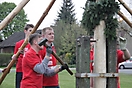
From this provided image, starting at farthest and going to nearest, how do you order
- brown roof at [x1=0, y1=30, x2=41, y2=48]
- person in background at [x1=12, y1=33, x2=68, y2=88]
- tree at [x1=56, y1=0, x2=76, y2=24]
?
tree at [x1=56, y1=0, x2=76, y2=24] < brown roof at [x1=0, y1=30, x2=41, y2=48] < person in background at [x1=12, y1=33, x2=68, y2=88]

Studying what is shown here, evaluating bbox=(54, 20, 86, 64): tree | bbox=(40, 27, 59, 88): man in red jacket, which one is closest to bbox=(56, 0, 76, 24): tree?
bbox=(54, 20, 86, 64): tree

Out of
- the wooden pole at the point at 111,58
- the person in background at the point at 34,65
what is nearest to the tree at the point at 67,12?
the person in background at the point at 34,65

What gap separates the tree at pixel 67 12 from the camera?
214ft

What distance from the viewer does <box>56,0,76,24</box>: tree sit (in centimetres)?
6531

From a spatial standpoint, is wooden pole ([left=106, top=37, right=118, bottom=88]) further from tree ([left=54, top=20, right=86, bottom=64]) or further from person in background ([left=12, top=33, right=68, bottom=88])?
tree ([left=54, top=20, right=86, bottom=64])

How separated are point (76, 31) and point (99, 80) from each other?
45502mm

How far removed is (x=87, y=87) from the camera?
15.0ft

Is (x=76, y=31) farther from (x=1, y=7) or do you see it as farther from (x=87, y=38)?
(x=87, y=38)

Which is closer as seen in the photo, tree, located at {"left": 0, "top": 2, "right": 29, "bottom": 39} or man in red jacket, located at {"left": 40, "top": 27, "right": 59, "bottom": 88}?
man in red jacket, located at {"left": 40, "top": 27, "right": 59, "bottom": 88}

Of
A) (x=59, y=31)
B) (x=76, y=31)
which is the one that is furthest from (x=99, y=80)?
(x=59, y=31)

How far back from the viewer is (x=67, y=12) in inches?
2601

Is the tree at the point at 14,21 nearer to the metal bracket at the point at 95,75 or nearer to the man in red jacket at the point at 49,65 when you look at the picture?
the man in red jacket at the point at 49,65

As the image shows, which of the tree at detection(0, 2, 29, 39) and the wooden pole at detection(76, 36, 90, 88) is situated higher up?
the tree at detection(0, 2, 29, 39)

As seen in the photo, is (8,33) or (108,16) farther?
(8,33)
